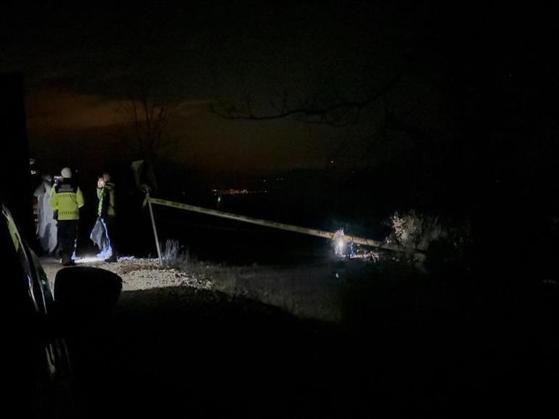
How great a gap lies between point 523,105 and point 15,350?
358 inches

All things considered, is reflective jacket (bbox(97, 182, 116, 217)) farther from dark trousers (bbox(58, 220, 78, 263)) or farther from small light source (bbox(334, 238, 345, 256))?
small light source (bbox(334, 238, 345, 256))

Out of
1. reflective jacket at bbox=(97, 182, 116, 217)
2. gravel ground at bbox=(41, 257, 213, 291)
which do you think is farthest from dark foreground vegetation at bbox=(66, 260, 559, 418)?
reflective jacket at bbox=(97, 182, 116, 217)

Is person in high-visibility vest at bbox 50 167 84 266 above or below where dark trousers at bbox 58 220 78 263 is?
above

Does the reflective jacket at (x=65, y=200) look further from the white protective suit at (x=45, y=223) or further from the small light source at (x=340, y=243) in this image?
the small light source at (x=340, y=243)

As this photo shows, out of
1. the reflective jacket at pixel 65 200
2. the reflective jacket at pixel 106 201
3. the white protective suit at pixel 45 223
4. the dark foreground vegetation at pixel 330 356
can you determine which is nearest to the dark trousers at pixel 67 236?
the reflective jacket at pixel 65 200

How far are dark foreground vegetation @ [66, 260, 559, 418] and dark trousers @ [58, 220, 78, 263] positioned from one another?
2978 mm

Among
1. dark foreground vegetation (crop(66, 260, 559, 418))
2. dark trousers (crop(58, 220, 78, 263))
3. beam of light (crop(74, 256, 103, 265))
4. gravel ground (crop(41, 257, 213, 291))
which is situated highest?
dark trousers (crop(58, 220, 78, 263))

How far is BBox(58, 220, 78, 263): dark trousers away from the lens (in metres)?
12.8

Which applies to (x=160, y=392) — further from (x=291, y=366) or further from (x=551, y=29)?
(x=551, y=29)

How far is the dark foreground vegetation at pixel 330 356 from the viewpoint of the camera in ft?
20.3

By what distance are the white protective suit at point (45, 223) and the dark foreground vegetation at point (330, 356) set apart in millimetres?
5847

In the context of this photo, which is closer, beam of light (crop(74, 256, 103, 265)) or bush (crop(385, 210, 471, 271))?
bush (crop(385, 210, 471, 271))

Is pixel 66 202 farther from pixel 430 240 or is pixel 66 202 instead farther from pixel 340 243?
pixel 430 240

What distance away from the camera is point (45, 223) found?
15.6 m
